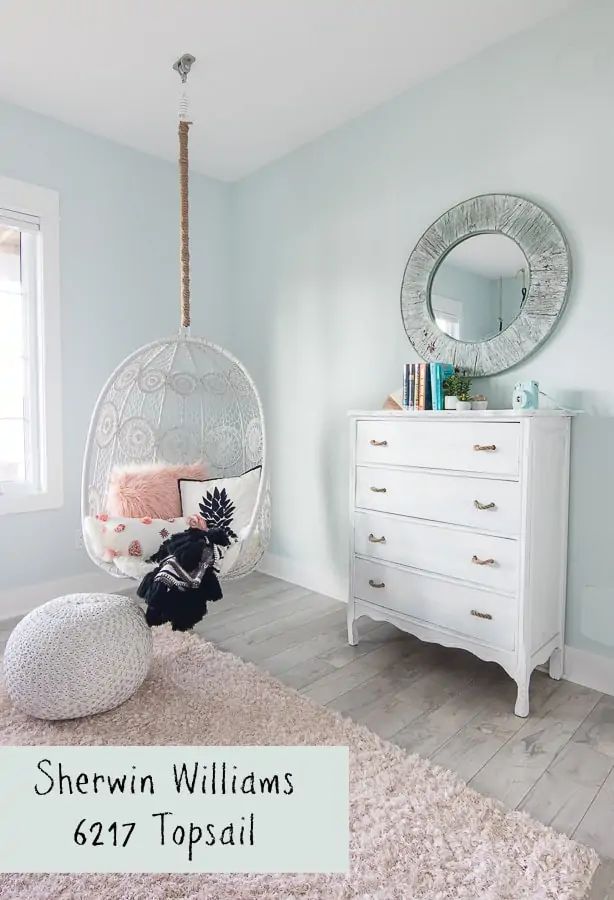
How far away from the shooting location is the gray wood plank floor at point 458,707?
1.56 metres

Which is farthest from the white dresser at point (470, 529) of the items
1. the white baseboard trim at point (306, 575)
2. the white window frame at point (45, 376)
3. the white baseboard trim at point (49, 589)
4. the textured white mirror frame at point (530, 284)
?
the white window frame at point (45, 376)

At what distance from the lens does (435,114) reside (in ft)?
8.68

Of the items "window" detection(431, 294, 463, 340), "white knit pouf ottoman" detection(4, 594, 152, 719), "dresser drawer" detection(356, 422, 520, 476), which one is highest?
"window" detection(431, 294, 463, 340)

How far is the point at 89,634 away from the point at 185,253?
5.66 feet

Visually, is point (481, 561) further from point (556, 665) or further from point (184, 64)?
point (184, 64)

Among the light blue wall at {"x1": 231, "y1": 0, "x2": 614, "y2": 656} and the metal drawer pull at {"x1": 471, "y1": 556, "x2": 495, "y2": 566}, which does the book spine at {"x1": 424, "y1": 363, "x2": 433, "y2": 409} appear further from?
the metal drawer pull at {"x1": 471, "y1": 556, "x2": 495, "y2": 566}

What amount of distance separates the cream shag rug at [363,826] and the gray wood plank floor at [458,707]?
0.10 m

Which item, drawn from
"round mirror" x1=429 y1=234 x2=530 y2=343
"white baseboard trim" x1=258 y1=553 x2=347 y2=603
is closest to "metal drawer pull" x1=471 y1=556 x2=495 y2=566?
"round mirror" x1=429 y1=234 x2=530 y2=343

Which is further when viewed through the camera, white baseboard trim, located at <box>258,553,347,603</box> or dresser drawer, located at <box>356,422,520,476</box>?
white baseboard trim, located at <box>258,553,347,603</box>

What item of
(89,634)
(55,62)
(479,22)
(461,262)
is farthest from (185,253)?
(89,634)

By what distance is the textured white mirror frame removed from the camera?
223cm

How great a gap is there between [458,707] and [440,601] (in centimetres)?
39

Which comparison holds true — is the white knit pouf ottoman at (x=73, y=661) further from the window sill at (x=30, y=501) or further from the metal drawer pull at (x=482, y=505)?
the metal drawer pull at (x=482, y=505)

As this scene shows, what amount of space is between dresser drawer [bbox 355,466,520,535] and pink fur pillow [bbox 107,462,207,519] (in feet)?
2.97
